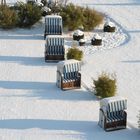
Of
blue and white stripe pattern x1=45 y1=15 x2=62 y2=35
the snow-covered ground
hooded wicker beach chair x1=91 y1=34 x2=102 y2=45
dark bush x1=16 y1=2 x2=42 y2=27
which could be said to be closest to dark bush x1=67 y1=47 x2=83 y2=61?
the snow-covered ground

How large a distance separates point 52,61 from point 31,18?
3456 mm

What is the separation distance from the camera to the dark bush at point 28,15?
21.4 m

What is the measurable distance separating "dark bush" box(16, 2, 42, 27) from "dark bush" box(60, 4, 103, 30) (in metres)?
0.90

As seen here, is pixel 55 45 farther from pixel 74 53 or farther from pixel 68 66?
pixel 68 66

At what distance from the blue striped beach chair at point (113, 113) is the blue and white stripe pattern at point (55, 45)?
15.2 ft

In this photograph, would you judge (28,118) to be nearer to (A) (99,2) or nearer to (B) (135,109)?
(B) (135,109)

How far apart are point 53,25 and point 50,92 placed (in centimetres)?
475

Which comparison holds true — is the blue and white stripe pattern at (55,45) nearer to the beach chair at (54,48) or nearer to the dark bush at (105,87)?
the beach chair at (54,48)

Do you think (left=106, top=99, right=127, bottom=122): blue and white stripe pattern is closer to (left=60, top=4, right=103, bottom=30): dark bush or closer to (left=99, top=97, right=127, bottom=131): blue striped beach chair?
(left=99, top=97, right=127, bottom=131): blue striped beach chair

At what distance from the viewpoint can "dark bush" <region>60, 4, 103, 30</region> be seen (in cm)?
2120

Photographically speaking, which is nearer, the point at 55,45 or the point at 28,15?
the point at 55,45

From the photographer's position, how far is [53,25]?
20.3 meters

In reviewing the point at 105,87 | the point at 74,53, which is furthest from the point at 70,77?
the point at 74,53

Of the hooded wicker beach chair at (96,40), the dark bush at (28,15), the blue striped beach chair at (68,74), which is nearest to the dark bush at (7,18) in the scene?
the dark bush at (28,15)
